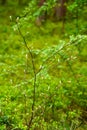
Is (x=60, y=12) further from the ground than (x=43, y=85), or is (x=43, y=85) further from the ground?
(x=43, y=85)

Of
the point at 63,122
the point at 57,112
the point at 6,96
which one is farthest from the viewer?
the point at 57,112

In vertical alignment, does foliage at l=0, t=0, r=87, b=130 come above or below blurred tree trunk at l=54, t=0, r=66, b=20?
above

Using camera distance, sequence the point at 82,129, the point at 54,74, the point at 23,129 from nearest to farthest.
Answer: the point at 23,129 < the point at 82,129 < the point at 54,74

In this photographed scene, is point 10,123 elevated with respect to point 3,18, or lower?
elevated

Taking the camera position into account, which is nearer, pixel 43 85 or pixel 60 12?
pixel 43 85

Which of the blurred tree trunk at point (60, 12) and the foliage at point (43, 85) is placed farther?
the blurred tree trunk at point (60, 12)

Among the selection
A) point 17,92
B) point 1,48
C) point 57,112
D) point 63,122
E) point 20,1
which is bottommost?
point 20,1

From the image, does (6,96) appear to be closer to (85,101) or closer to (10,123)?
(10,123)

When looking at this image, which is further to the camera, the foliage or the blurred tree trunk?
the blurred tree trunk

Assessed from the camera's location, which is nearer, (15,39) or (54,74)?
(54,74)

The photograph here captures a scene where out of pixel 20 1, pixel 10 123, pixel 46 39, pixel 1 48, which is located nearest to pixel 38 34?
pixel 46 39

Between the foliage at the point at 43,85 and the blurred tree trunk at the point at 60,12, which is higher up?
the foliage at the point at 43,85
